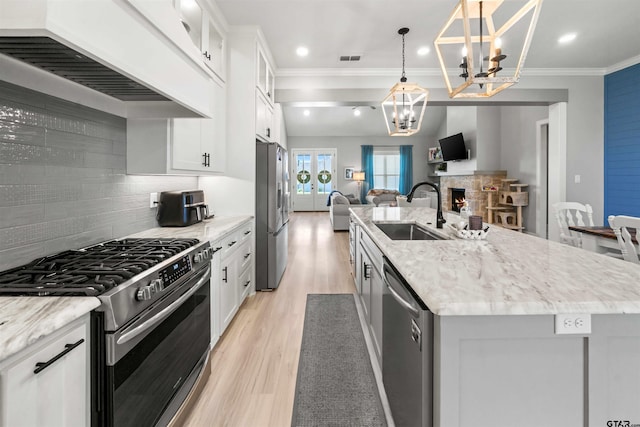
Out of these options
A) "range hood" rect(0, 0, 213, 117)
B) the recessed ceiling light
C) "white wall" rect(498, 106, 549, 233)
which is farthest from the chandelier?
"white wall" rect(498, 106, 549, 233)

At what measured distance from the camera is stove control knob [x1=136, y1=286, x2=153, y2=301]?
1.20 m

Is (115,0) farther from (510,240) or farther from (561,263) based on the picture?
(510,240)

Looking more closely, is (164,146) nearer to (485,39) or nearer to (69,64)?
(69,64)

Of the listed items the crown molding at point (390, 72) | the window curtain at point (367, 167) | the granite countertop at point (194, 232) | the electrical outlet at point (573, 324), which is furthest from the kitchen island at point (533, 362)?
the window curtain at point (367, 167)

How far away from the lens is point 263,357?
2.31 meters

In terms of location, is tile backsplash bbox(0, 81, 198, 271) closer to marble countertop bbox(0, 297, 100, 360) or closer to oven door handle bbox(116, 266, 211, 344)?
marble countertop bbox(0, 297, 100, 360)

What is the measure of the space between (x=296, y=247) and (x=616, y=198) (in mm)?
5107

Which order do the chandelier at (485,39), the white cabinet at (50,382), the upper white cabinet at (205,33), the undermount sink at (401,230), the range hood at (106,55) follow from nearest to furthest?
1. the white cabinet at (50,382)
2. the range hood at (106,55)
3. the chandelier at (485,39)
4. the upper white cabinet at (205,33)
5. the undermount sink at (401,230)

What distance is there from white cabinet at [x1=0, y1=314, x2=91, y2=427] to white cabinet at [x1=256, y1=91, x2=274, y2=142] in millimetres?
2972

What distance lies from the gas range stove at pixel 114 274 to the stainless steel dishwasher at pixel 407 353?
988 mm

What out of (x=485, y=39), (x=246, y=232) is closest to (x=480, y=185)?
(x=246, y=232)

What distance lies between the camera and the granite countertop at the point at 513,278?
3.04 feet

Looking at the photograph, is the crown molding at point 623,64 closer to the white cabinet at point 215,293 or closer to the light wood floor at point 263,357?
the light wood floor at point 263,357

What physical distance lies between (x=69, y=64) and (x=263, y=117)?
2.79 meters
